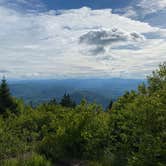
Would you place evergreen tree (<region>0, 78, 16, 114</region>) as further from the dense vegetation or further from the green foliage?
the green foliage

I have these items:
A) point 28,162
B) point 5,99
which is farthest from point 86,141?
point 5,99

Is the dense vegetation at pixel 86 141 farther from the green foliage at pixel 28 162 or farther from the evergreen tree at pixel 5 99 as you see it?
the evergreen tree at pixel 5 99

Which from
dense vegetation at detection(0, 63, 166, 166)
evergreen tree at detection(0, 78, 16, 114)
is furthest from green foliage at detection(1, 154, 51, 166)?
evergreen tree at detection(0, 78, 16, 114)

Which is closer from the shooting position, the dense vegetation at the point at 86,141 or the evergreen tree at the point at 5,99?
the dense vegetation at the point at 86,141

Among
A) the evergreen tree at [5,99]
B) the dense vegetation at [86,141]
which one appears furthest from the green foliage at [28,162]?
the evergreen tree at [5,99]

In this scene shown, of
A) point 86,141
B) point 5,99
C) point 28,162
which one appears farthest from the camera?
point 5,99

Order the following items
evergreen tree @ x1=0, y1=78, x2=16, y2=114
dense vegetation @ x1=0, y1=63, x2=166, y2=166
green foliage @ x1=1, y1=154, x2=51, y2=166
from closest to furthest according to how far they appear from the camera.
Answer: dense vegetation @ x1=0, y1=63, x2=166, y2=166
green foliage @ x1=1, y1=154, x2=51, y2=166
evergreen tree @ x1=0, y1=78, x2=16, y2=114

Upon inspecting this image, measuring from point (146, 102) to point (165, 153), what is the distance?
5.31 feet

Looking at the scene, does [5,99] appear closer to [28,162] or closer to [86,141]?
[86,141]

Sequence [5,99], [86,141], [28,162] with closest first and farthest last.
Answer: [28,162] → [86,141] → [5,99]

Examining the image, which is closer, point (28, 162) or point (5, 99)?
point (28, 162)

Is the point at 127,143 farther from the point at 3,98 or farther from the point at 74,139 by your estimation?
the point at 3,98

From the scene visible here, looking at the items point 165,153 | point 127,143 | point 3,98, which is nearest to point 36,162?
point 127,143

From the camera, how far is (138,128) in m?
8.53
